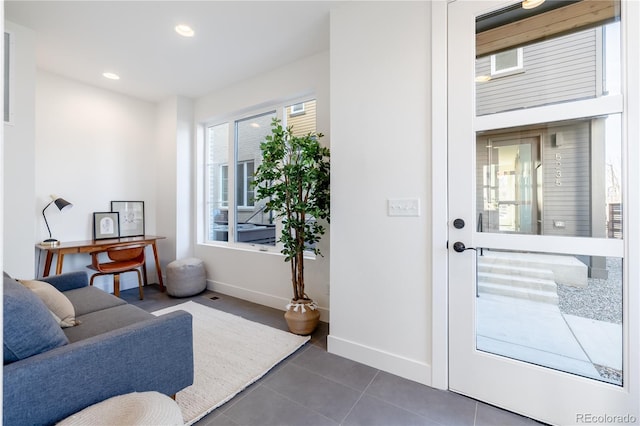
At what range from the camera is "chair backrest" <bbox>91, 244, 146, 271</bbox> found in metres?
3.34

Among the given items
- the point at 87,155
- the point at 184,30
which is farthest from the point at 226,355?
the point at 87,155

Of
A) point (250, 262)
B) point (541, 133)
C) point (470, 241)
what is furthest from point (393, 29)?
point (250, 262)

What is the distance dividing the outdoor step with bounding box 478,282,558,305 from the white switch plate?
0.63 m

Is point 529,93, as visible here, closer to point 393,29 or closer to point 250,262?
point 393,29

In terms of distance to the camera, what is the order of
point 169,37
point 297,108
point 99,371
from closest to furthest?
point 99,371, point 169,37, point 297,108

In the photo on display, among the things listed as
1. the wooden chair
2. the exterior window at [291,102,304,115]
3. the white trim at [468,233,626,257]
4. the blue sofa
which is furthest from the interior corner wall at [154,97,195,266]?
the white trim at [468,233,626,257]

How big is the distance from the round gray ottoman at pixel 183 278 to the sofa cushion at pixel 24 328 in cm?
230

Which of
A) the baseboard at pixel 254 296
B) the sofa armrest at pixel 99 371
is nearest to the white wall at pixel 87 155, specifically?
the baseboard at pixel 254 296

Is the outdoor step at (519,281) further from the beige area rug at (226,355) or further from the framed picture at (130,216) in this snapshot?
the framed picture at (130,216)

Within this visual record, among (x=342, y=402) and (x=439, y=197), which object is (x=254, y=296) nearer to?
(x=342, y=402)

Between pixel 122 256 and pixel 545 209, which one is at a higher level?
pixel 545 209

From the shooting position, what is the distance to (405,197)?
2066mm

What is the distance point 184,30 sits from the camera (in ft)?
8.64

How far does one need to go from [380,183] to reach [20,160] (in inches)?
124
